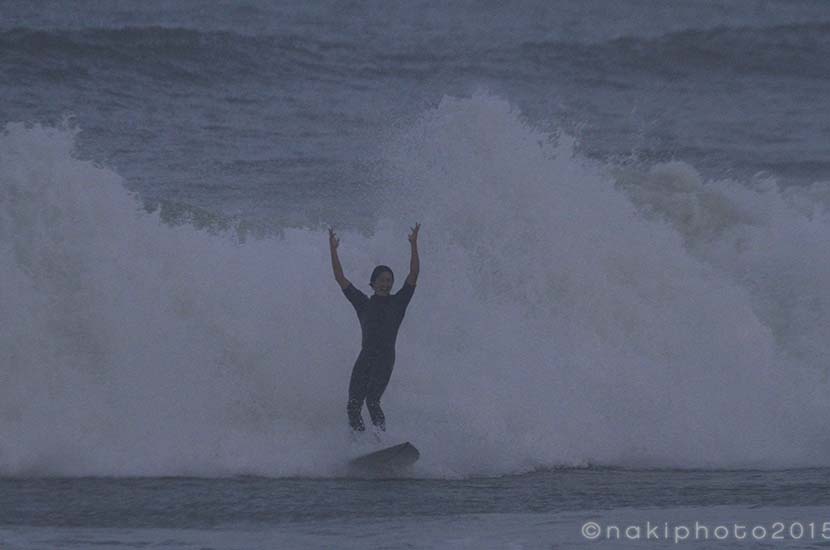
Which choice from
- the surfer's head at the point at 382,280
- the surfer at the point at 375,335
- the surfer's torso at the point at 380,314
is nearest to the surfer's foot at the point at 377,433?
the surfer at the point at 375,335

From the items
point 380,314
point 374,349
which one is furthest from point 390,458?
point 380,314

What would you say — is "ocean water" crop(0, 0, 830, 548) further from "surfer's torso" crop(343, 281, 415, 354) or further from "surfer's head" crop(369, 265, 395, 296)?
"surfer's head" crop(369, 265, 395, 296)

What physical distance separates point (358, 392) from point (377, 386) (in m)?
0.14

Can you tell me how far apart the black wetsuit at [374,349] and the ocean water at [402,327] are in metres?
0.43

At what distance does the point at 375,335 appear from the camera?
33.0 feet

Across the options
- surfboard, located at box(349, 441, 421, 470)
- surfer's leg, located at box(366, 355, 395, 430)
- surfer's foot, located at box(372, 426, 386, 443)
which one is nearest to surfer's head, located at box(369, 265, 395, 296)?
surfer's leg, located at box(366, 355, 395, 430)

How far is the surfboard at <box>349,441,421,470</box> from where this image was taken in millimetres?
9773

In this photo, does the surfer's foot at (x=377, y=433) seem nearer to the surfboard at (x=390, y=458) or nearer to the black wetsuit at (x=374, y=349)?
the black wetsuit at (x=374, y=349)

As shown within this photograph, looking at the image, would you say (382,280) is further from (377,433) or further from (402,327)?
(402,327)

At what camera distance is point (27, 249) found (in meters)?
10.9

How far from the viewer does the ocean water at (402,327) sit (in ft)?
29.6

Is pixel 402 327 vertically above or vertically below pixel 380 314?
above

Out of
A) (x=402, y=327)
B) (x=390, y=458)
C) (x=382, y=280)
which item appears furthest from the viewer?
(x=402, y=327)

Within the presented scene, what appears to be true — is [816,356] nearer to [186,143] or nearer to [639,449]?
[639,449]
